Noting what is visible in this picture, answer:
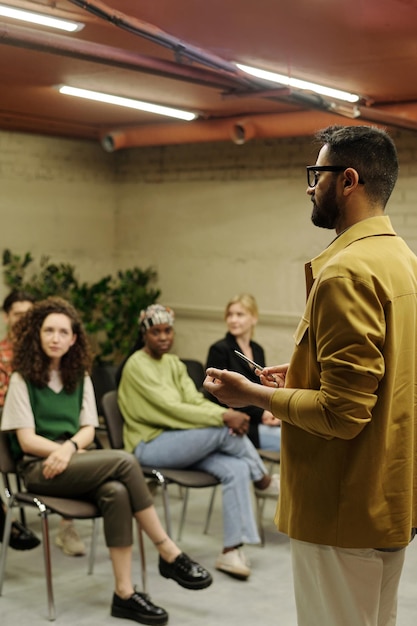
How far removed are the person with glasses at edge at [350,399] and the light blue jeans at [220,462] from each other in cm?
250

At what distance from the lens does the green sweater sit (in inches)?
189

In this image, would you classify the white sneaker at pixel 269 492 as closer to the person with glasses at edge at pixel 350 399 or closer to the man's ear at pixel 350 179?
the person with glasses at edge at pixel 350 399

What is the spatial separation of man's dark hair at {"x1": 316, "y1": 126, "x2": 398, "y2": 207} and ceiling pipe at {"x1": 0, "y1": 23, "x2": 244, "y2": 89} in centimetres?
256

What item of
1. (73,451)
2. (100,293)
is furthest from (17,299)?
(100,293)

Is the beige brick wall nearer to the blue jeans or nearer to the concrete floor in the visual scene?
the blue jeans

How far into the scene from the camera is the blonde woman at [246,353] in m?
5.45

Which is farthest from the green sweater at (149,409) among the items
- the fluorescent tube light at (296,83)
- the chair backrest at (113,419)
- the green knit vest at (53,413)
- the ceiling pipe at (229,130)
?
the ceiling pipe at (229,130)

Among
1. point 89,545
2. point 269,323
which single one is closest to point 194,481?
point 89,545

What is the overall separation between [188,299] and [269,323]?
3.33ft

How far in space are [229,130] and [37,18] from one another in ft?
11.0

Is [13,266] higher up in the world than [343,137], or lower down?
lower down

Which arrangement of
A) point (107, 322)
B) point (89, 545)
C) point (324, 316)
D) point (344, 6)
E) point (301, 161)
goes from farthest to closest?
point (107, 322) < point (301, 161) < point (89, 545) < point (344, 6) < point (324, 316)

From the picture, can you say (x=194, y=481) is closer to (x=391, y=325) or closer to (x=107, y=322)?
(x=391, y=325)

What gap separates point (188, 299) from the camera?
845cm
